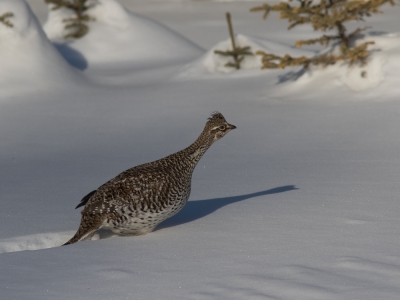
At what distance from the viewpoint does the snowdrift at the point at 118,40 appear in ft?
53.2

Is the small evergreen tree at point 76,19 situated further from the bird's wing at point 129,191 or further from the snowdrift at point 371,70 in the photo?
the bird's wing at point 129,191

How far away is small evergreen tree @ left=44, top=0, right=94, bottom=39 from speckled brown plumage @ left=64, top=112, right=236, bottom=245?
40.9ft

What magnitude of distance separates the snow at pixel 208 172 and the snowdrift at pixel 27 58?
28 mm

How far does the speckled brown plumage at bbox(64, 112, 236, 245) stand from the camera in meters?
5.04

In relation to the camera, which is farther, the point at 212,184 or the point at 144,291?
the point at 212,184

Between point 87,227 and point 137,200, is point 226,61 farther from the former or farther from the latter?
point 87,227

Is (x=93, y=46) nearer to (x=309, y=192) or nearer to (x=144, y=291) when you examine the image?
(x=309, y=192)

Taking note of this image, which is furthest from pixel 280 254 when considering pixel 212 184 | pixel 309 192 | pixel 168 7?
pixel 168 7

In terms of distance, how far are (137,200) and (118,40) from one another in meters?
12.3

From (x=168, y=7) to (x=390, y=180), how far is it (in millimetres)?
22542

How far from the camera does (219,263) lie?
4438 mm

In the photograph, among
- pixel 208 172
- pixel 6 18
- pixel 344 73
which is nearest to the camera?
pixel 208 172

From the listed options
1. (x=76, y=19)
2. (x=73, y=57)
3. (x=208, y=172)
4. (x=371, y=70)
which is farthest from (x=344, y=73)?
(x=76, y=19)

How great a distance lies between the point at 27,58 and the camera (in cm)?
1298
